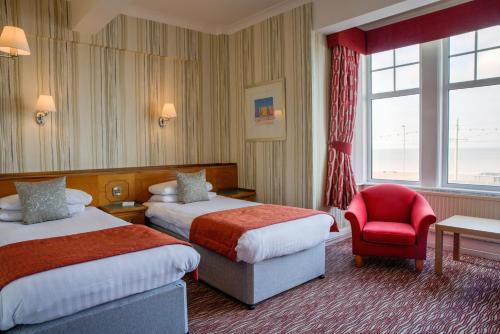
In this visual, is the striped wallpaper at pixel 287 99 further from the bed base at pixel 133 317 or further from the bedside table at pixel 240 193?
the bed base at pixel 133 317

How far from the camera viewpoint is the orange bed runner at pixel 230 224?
8.56ft

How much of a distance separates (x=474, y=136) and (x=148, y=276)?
381 cm

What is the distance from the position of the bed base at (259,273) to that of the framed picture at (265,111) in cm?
168

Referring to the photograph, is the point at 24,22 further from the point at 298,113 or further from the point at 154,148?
the point at 298,113

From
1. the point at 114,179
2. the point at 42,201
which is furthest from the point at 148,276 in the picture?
the point at 114,179

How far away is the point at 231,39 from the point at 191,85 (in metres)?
0.88

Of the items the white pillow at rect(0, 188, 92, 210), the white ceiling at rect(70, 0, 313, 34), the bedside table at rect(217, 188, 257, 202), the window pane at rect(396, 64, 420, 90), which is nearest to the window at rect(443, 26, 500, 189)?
the window pane at rect(396, 64, 420, 90)

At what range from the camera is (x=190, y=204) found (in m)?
3.69

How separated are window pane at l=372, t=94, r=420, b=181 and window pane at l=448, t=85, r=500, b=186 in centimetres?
41

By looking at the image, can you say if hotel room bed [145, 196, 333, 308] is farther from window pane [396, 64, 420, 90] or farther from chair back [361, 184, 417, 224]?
window pane [396, 64, 420, 90]

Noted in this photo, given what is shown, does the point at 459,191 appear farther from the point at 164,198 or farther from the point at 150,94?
the point at 150,94

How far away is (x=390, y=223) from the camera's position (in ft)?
12.0

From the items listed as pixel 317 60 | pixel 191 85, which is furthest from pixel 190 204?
pixel 317 60

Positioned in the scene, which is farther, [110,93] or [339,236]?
[339,236]
